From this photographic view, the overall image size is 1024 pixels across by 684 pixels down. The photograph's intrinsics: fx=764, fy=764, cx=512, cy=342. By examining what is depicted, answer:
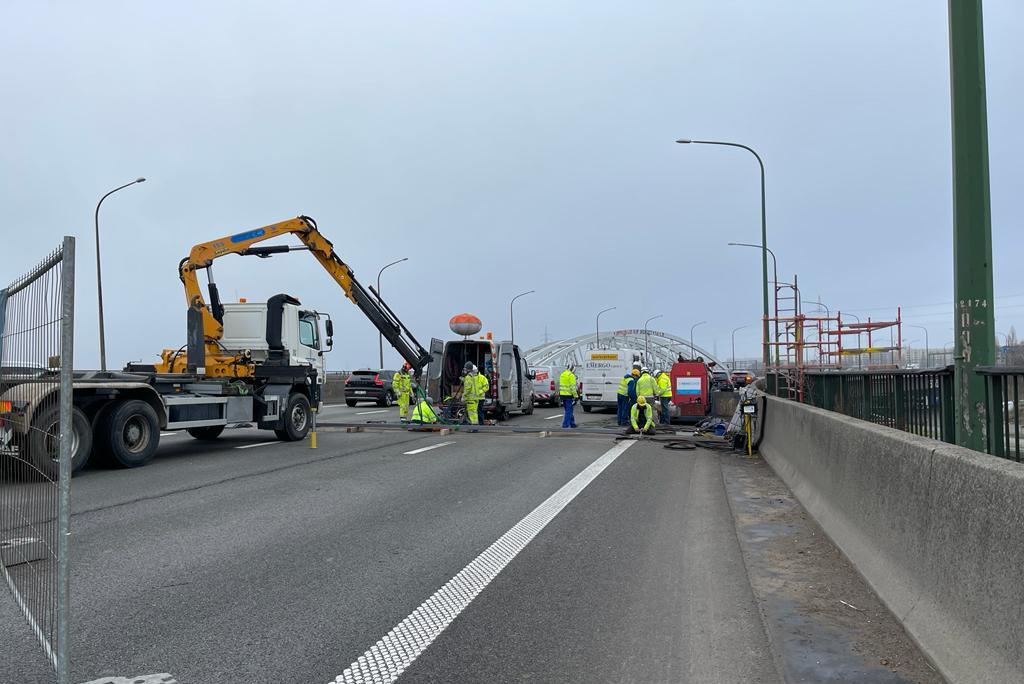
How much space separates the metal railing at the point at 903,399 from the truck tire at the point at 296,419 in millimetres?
10492

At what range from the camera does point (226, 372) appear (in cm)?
1500

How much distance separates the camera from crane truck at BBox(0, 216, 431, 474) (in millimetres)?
11328

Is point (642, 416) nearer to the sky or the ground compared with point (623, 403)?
nearer to the ground

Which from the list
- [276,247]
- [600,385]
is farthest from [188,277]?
[600,385]

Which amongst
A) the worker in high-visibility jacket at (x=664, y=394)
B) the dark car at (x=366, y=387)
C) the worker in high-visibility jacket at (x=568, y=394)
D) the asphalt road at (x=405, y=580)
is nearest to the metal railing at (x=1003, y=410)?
the asphalt road at (x=405, y=580)

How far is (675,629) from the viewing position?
4586mm

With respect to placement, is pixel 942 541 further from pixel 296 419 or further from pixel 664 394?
pixel 664 394

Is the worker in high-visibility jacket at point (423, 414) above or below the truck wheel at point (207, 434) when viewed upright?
above

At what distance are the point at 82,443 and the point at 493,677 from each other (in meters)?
9.00

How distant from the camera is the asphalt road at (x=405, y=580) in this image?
407 cm

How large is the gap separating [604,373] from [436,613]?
78.2 ft

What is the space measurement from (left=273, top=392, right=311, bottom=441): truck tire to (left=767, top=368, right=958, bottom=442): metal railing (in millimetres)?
10492

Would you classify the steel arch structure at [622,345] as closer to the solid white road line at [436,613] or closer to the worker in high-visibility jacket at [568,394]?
the worker in high-visibility jacket at [568,394]

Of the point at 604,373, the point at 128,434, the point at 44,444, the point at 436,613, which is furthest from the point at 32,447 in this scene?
the point at 604,373
